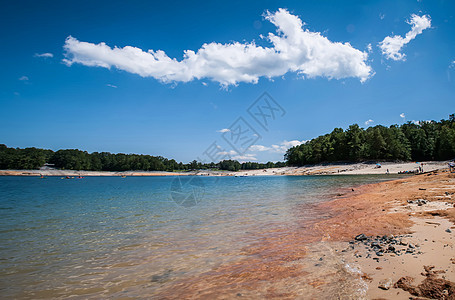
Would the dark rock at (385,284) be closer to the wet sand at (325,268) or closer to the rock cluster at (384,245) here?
the wet sand at (325,268)

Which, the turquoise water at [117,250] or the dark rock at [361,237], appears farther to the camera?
the dark rock at [361,237]

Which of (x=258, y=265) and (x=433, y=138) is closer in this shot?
(x=258, y=265)

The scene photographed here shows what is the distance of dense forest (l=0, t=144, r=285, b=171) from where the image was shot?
378 feet

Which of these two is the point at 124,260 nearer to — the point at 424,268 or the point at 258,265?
the point at 258,265

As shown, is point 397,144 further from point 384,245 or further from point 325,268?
point 325,268

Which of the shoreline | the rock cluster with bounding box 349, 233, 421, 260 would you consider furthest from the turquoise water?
the rock cluster with bounding box 349, 233, 421, 260

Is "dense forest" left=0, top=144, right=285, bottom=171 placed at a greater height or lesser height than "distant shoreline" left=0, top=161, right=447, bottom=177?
greater

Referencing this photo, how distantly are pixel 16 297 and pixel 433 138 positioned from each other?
335ft

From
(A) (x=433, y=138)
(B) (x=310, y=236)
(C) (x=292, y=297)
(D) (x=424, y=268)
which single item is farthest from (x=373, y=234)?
(A) (x=433, y=138)

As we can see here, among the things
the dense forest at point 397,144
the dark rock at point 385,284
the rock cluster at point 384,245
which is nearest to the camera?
the dark rock at point 385,284

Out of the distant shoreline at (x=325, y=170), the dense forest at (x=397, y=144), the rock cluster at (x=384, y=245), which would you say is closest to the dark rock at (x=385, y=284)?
the rock cluster at (x=384, y=245)

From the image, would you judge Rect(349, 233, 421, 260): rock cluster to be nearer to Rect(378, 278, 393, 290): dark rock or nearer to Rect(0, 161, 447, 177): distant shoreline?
Rect(378, 278, 393, 290): dark rock

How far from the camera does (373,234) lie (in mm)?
6820

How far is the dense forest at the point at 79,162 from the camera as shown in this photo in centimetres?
11531
